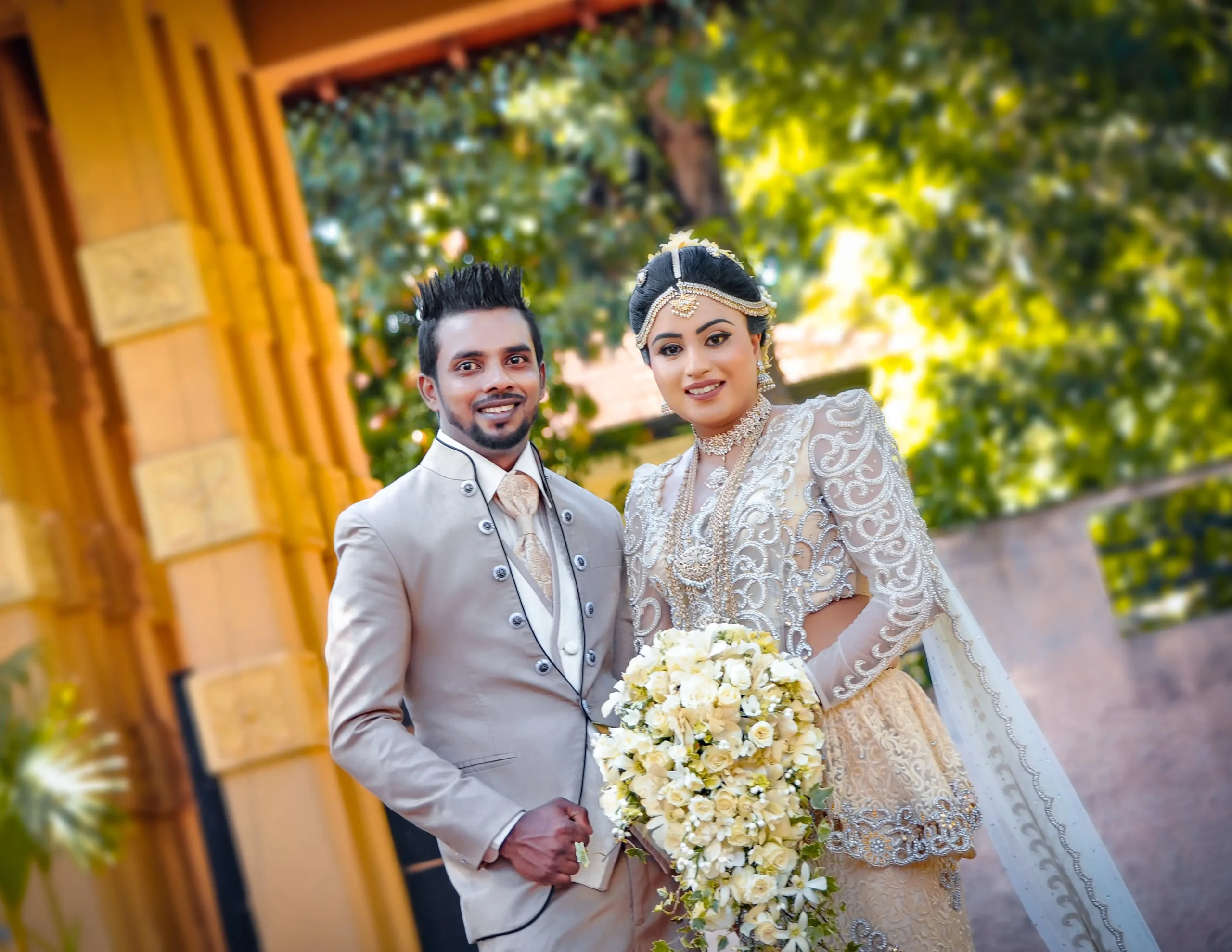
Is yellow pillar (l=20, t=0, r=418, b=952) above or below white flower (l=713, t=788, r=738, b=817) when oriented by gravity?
above

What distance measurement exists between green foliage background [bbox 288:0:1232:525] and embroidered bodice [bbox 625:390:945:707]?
473 centimetres

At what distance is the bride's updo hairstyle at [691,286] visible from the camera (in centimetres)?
291

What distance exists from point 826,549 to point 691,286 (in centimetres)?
61

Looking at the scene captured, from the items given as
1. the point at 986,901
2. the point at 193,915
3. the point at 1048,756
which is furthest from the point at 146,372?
the point at 986,901

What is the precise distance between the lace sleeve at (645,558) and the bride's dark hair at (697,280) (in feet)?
1.05

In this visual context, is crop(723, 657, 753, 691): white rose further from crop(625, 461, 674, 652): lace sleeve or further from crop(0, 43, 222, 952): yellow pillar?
crop(0, 43, 222, 952): yellow pillar

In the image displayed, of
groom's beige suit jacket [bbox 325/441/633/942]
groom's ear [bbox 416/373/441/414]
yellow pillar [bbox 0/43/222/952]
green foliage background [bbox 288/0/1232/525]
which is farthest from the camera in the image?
green foliage background [bbox 288/0/1232/525]

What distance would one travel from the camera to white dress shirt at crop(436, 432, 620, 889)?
2807 mm

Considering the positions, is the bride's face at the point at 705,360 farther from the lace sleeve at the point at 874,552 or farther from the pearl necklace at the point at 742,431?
the lace sleeve at the point at 874,552

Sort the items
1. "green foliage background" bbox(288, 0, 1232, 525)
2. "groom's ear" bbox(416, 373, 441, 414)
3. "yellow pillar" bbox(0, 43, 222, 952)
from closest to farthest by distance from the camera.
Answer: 1. "groom's ear" bbox(416, 373, 441, 414)
2. "yellow pillar" bbox(0, 43, 222, 952)
3. "green foliage background" bbox(288, 0, 1232, 525)

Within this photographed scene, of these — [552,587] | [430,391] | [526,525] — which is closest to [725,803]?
[552,587]

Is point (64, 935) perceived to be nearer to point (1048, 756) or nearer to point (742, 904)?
point (742, 904)

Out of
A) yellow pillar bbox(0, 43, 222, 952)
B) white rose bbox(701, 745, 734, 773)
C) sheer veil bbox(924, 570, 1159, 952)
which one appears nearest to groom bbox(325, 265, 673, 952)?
white rose bbox(701, 745, 734, 773)

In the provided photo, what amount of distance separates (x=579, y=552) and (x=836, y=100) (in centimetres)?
618
